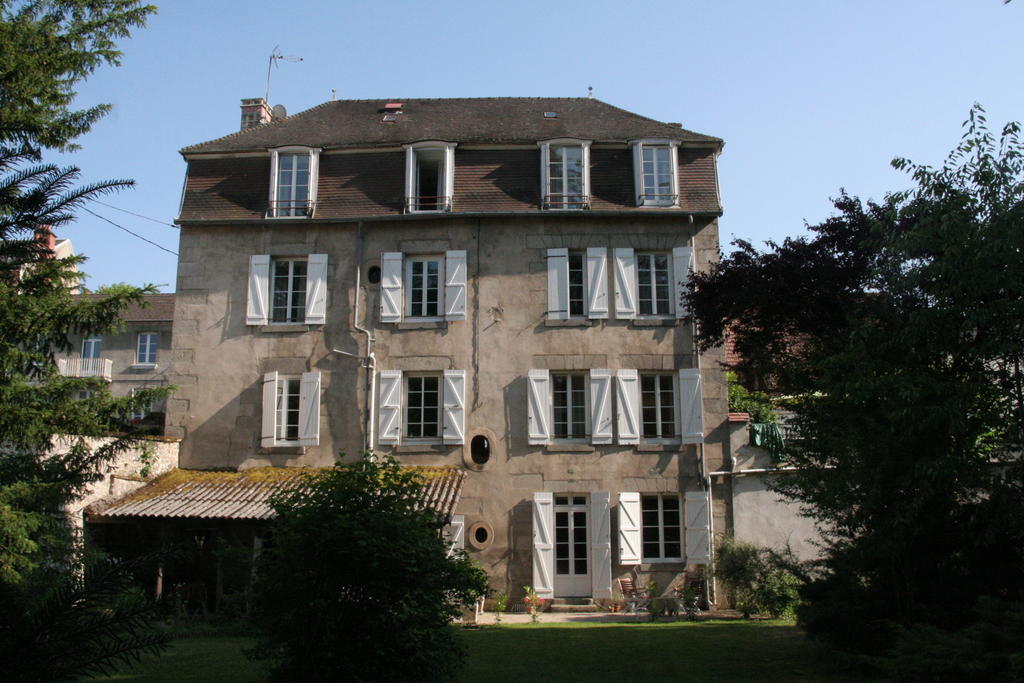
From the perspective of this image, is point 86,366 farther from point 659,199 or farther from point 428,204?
point 659,199

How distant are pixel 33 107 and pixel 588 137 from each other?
12959 millimetres

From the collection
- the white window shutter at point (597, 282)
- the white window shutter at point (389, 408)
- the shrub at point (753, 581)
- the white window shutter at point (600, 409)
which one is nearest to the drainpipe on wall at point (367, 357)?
the white window shutter at point (389, 408)

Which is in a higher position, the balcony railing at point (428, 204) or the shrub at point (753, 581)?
the balcony railing at point (428, 204)

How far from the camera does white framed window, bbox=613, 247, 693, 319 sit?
56.9ft

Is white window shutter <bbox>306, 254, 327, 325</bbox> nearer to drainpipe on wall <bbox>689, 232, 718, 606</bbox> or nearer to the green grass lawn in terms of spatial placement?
the green grass lawn

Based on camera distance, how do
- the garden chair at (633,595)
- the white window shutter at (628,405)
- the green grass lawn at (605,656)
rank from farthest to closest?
the white window shutter at (628,405) < the garden chair at (633,595) < the green grass lawn at (605,656)

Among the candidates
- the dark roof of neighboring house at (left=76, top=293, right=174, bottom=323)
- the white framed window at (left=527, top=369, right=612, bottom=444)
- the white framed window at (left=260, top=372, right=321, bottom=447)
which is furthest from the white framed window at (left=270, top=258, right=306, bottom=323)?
the dark roof of neighboring house at (left=76, top=293, right=174, bottom=323)

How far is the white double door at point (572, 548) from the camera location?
53.5 feet

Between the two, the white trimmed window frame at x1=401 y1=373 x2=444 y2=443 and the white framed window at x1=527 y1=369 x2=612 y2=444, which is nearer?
the white framed window at x1=527 y1=369 x2=612 y2=444

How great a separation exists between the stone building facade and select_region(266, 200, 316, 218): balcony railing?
39mm

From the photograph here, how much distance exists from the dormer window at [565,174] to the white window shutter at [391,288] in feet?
10.5

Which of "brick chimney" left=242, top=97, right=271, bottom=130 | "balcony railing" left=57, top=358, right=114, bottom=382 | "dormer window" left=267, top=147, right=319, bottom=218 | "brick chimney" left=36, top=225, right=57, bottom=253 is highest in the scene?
"brick chimney" left=242, top=97, right=271, bottom=130

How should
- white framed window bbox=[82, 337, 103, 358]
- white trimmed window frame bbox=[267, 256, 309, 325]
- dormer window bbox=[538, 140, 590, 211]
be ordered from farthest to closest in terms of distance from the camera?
white framed window bbox=[82, 337, 103, 358] < white trimmed window frame bbox=[267, 256, 309, 325] < dormer window bbox=[538, 140, 590, 211]

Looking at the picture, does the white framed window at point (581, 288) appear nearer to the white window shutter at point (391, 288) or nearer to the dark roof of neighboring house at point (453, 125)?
the dark roof of neighboring house at point (453, 125)
